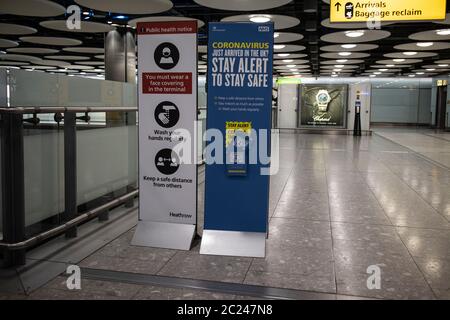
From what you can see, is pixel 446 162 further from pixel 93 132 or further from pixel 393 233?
pixel 93 132

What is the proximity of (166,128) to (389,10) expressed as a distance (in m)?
4.53

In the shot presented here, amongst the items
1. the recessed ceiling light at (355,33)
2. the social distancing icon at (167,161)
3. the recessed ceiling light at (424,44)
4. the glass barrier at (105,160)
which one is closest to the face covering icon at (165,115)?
the social distancing icon at (167,161)

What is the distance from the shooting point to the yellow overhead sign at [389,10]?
6.42m

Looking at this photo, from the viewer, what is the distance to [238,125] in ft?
12.3

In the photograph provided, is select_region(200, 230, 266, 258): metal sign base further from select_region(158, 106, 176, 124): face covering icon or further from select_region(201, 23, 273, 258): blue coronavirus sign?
select_region(158, 106, 176, 124): face covering icon

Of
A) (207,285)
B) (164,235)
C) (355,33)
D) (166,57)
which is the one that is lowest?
(207,285)

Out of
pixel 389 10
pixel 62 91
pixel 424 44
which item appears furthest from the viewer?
pixel 424 44

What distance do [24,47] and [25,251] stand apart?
51.7 ft

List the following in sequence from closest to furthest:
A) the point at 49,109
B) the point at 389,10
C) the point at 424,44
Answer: the point at 49,109 < the point at 389,10 < the point at 424,44

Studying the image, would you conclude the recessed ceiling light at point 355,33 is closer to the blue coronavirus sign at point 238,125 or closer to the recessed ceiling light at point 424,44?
the recessed ceiling light at point 424,44

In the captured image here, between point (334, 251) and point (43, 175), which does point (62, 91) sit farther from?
point (334, 251)

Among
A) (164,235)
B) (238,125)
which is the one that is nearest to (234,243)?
(164,235)

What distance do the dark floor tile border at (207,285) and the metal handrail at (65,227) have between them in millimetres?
484
